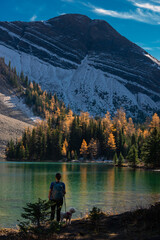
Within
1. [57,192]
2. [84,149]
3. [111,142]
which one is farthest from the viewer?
[84,149]

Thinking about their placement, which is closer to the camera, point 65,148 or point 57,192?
point 57,192

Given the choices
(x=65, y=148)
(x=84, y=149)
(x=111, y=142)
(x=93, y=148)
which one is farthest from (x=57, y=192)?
(x=65, y=148)

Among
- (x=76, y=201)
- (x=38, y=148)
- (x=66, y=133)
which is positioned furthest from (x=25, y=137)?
(x=76, y=201)

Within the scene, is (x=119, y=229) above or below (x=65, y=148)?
below

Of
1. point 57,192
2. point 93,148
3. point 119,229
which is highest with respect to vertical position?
point 93,148

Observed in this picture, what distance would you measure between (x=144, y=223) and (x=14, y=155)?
14504cm

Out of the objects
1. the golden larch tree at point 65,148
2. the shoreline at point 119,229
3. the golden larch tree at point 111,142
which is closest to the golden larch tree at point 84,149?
the golden larch tree at point 65,148

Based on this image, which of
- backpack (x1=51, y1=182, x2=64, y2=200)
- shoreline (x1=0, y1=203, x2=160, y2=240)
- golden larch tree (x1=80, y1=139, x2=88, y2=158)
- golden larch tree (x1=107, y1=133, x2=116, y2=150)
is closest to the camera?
shoreline (x1=0, y1=203, x2=160, y2=240)

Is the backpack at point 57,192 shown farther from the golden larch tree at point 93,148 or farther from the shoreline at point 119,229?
the golden larch tree at point 93,148

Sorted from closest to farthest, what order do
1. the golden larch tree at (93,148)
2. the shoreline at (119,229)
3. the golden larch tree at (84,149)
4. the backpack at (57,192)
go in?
the shoreline at (119,229) < the backpack at (57,192) < the golden larch tree at (93,148) < the golden larch tree at (84,149)

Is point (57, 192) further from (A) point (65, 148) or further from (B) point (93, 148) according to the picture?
(A) point (65, 148)

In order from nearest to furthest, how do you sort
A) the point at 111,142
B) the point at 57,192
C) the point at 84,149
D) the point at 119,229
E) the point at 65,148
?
1. the point at 119,229
2. the point at 57,192
3. the point at 111,142
4. the point at 84,149
5. the point at 65,148

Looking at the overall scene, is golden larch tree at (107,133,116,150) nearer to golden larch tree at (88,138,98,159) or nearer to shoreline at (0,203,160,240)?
golden larch tree at (88,138,98,159)

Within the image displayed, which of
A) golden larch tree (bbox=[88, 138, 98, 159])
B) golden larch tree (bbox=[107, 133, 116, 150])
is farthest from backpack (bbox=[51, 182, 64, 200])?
golden larch tree (bbox=[88, 138, 98, 159])
